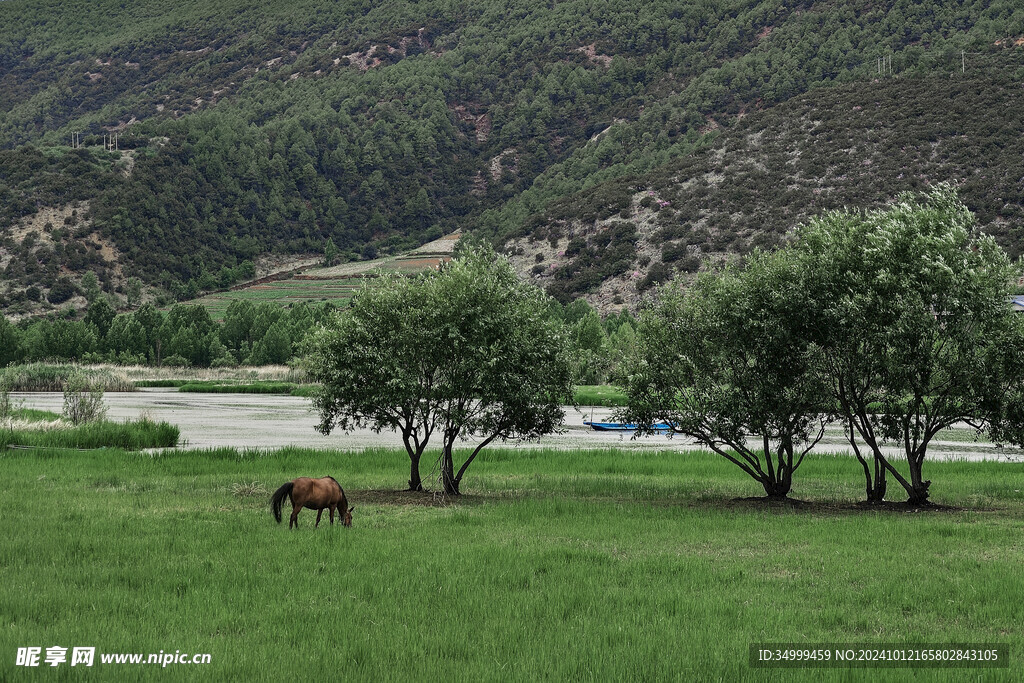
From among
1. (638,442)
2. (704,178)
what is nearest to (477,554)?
(638,442)

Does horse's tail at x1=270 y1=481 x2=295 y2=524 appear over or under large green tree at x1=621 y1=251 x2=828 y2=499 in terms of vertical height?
under

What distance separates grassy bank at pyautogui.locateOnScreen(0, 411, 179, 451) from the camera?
112 feet

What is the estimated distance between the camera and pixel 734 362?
22719 mm

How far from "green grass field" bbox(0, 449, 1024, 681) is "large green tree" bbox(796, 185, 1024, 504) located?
7.82 feet

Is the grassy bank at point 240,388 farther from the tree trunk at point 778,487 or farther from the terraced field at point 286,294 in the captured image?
the tree trunk at point 778,487

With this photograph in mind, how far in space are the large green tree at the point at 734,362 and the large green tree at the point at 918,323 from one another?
2.14 feet

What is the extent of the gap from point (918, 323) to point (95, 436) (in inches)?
1171

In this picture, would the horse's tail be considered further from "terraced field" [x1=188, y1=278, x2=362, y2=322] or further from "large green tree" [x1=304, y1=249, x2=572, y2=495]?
"terraced field" [x1=188, y1=278, x2=362, y2=322]

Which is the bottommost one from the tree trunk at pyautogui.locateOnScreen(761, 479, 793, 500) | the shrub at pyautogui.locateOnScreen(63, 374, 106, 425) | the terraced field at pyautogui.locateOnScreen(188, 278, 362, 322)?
the tree trunk at pyautogui.locateOnScreen(761, 479, 793, 500)

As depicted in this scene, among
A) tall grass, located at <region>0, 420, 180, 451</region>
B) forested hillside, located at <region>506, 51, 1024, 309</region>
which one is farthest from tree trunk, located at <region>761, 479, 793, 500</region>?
forested hillside, located at <region>506, 51, 1024, 309</region>

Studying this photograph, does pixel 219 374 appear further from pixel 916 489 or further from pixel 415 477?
pixel 916 489

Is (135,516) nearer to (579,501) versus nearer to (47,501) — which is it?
(47,501)

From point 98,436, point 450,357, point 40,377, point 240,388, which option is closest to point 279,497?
point 450,357

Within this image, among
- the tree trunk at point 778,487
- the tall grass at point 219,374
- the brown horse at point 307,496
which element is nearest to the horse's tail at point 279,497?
the brown horse at point 307,496
